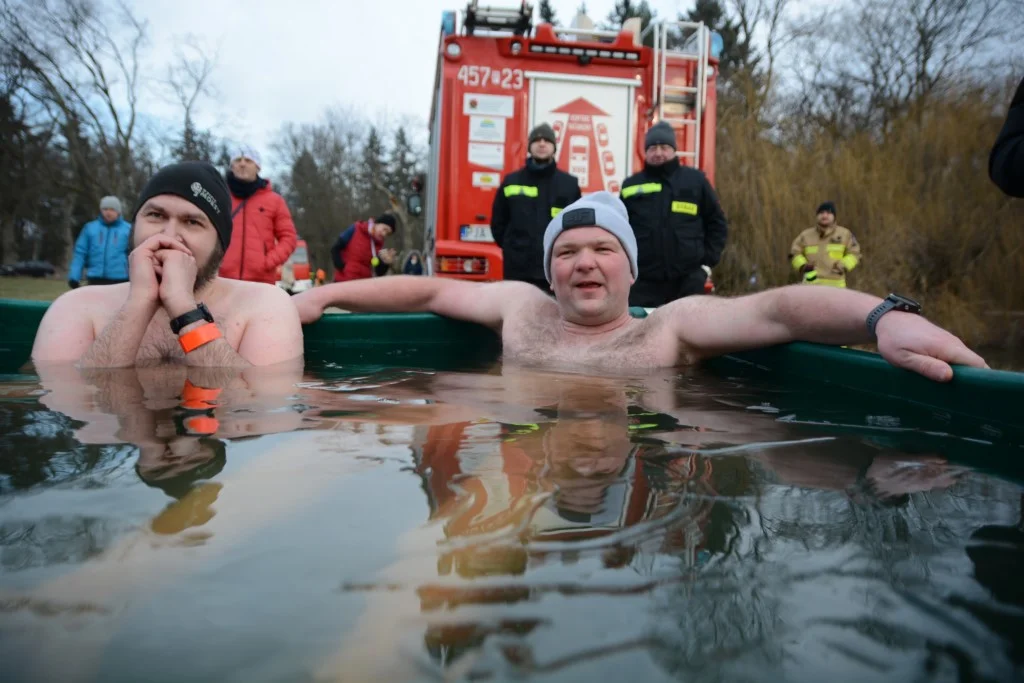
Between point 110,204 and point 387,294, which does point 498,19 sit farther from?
point 110,204

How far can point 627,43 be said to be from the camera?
6168 millimetres

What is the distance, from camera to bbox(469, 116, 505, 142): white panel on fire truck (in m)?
6.05

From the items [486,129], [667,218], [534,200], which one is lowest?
[667,218]

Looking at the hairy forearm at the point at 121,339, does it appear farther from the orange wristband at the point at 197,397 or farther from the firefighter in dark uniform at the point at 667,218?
the firefighter in dark uniform at the point at 667,218

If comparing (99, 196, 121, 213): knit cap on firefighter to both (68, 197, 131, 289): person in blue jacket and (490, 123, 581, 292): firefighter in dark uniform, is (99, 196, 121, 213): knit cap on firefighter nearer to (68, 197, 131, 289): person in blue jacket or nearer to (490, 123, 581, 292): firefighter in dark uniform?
(68, 197, 131, 289): person in blue jacket

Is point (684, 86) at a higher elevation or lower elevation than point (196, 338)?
higher

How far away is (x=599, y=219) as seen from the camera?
310 centimetres

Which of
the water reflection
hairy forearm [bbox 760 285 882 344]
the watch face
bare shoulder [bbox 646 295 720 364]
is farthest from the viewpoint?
bare shoulder [bbox 646 295 720 364]

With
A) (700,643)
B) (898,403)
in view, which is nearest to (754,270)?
(898,403)

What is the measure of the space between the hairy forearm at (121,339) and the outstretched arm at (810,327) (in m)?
2.02

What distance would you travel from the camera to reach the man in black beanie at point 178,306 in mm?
2543

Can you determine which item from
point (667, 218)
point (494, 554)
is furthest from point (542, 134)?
point (494, 554)

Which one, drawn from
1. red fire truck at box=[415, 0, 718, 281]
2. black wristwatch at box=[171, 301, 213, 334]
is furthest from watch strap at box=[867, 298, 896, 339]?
red fire truck at box=[415, 0, 718, 281]

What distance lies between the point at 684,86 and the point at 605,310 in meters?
3.82
